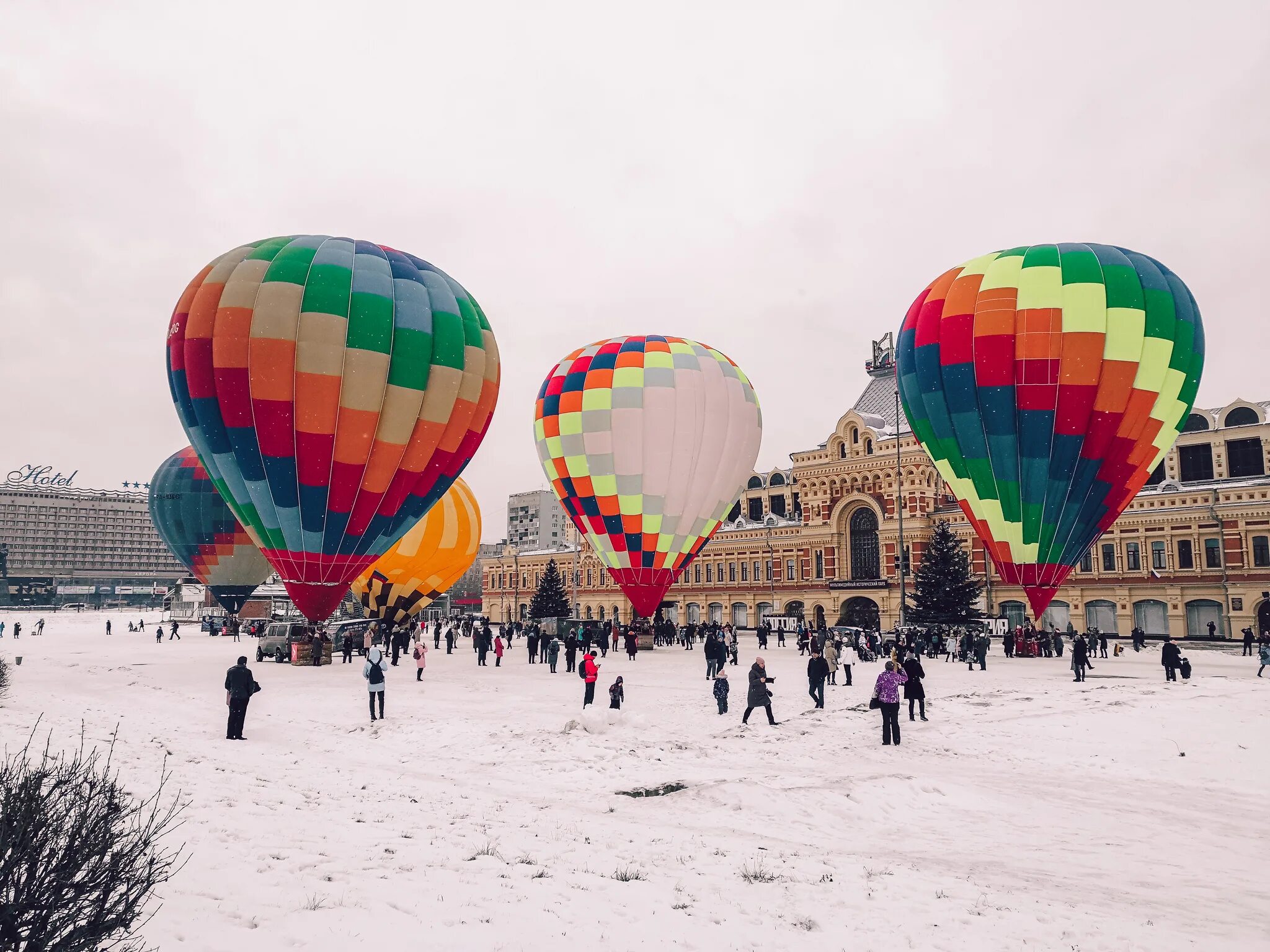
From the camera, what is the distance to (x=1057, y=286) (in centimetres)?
2712

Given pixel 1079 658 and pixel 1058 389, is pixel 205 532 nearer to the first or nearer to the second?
pixel 1058 389

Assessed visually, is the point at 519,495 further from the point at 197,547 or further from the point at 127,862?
the point at 127,862

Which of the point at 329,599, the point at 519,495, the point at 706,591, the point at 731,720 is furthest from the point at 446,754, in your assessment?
the point at 519,495

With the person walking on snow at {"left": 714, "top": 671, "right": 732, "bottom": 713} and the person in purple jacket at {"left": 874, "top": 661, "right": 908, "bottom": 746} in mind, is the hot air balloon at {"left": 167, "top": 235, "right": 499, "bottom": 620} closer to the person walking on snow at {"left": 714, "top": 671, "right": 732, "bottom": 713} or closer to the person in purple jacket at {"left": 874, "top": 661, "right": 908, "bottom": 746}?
the person walking on snow at {"left": 714, "top": 671, "right": 732, "bottom": 713}

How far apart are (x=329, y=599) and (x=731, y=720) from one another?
539 inches

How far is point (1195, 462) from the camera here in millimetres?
46281

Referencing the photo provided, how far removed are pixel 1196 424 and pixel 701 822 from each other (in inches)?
1909

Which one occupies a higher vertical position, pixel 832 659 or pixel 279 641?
pixel 832 659

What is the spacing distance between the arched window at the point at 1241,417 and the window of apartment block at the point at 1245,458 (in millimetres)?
1058

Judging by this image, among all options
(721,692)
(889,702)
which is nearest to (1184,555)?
(721,692)

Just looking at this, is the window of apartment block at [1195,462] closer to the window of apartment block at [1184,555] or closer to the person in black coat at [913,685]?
the window of apartment block at [1184,555]

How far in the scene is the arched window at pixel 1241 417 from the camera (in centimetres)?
4506

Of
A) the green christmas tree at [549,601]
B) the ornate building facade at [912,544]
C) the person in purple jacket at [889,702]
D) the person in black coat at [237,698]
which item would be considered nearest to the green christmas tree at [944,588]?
the ornate building facade at [912,544]

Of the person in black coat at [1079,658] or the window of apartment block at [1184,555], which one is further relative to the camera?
the window of apartment block at [1184,555]
